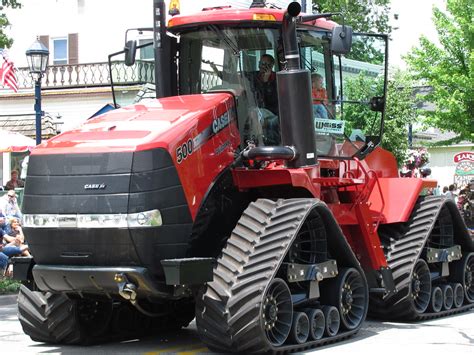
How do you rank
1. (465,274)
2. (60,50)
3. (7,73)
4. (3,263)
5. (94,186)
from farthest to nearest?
(60,50)
(7,73)
(3,263)
(465,274)
(94,186)

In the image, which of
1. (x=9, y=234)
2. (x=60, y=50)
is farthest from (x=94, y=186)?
(x=60, y=50)

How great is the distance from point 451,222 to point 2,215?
791cm

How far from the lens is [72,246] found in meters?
8.84

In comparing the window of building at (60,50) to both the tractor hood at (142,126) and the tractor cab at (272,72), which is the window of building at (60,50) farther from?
the tractor hood at (142,126)

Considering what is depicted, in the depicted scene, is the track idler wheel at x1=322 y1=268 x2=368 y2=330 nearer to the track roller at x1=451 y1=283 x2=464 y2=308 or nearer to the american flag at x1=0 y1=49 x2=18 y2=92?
the track roller at x1=451 y1=283 x2=464 y2=308

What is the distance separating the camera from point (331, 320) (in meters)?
10.1

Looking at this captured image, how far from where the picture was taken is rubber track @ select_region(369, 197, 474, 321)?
11.6 meters

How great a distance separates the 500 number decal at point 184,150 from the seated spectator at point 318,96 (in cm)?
200

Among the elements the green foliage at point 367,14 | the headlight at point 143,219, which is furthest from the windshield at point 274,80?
the green foliage at point 367,14

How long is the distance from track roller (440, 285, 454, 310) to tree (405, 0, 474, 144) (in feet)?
72.5

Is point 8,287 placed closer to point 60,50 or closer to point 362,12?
point 60,50

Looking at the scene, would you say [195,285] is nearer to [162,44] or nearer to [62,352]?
[62,352]

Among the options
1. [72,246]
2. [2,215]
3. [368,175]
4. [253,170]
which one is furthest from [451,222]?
[2,215]

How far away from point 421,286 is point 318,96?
2.93 meters
